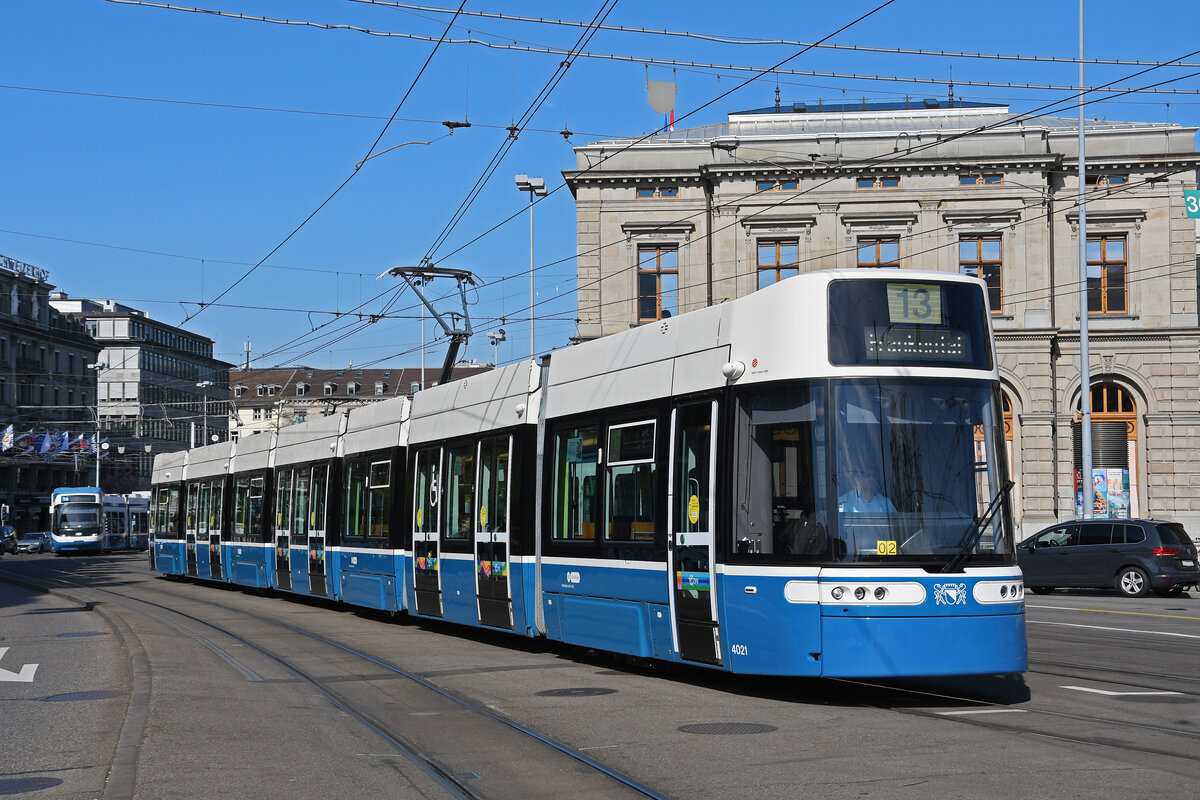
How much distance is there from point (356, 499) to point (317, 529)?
2.34 meters

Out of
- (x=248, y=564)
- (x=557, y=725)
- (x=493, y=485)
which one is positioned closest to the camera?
(x=557, y=725)

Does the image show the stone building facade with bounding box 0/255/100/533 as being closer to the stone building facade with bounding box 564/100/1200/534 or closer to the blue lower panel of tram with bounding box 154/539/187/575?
the stone building facade with bounding box 564/100/1200/534

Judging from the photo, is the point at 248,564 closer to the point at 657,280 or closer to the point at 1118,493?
the point at 657,280

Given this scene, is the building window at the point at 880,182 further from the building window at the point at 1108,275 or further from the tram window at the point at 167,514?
the tram window at the point at 167,514

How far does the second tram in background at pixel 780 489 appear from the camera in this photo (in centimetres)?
1012

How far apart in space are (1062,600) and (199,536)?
63.0 feet

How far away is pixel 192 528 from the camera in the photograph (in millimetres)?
33250

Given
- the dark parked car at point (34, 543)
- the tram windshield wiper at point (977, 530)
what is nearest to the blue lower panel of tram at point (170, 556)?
the tram windshield wiper at point (977, 530)

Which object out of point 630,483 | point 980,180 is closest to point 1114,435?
point 980,180

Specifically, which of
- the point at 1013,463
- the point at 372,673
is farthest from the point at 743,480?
the point at 1013,463

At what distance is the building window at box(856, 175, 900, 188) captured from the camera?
1865 inches

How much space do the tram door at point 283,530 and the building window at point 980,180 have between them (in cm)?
2914

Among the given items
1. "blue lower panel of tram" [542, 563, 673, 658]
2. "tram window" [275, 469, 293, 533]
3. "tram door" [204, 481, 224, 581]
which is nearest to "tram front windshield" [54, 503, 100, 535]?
"tram door" [204, 481, 224, 581]

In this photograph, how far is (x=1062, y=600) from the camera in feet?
83.4
